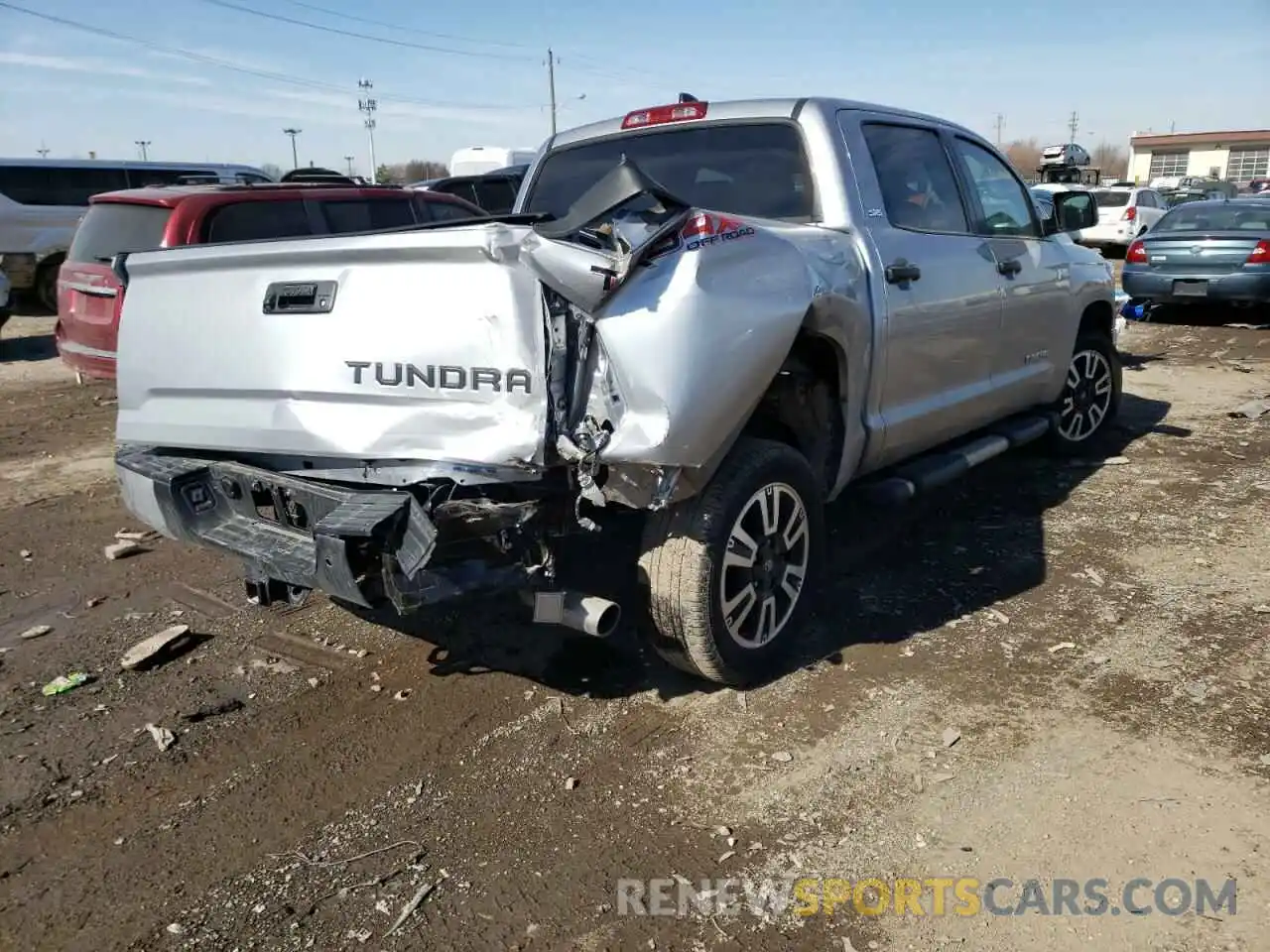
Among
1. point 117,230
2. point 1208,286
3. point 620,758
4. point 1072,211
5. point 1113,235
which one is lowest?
point 620,758

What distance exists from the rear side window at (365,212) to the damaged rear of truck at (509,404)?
4468 mm

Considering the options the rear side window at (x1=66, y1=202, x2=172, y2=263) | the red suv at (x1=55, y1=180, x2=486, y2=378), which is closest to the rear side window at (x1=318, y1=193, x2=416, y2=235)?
the red suv at (x1=55, y1=180, x2=486, y2=378)

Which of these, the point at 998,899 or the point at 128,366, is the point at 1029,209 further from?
the point at 128,366

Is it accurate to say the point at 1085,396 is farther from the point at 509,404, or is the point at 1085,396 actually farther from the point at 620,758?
the point at 509,404

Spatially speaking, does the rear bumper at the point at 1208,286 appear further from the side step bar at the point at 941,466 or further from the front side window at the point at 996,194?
the side step bar at the point at 941,466

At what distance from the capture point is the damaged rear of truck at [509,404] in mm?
2781

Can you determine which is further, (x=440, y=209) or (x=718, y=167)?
(x=440, y=209)

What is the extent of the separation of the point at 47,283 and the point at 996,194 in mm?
14277

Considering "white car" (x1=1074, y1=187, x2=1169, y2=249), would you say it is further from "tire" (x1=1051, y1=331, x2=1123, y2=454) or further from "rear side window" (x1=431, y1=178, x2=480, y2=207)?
"tire" (x1=1051, y1=331, x2=1123, y2=454)

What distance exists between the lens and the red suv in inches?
276

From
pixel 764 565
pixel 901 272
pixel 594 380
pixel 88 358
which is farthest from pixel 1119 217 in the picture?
pixel 594 380

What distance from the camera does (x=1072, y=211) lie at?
5.68 metres

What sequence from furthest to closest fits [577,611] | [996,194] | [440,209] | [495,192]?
[495,192], [440,209], [996,194], [577,611]

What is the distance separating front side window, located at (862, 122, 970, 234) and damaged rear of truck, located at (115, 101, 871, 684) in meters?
0.58
